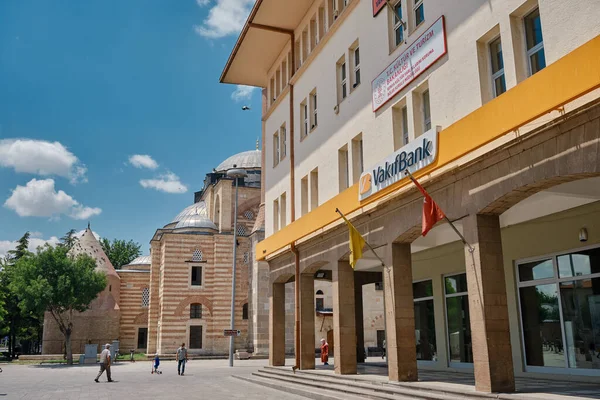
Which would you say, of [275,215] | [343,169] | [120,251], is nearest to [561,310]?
A: [343,169]

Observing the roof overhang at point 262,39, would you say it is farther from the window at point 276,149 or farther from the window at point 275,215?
the window at point 275,215

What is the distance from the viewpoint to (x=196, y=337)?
147 ft

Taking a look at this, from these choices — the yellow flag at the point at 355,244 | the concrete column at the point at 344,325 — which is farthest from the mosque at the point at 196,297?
the yellow flag at the point at 355,244

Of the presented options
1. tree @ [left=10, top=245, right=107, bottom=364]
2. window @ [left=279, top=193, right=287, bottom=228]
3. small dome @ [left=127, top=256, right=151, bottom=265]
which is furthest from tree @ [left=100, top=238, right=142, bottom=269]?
window @ [left=279, top=193, right=287, bottom=228]

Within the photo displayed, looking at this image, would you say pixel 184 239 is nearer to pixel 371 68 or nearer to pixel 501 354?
A: pixel 371 68

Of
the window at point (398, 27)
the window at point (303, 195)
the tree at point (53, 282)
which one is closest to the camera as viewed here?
the window at point (398, 27)

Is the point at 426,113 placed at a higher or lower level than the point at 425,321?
higher

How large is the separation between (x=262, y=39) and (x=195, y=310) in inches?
1098

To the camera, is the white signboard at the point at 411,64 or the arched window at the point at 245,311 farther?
the arched window at the point at 245,311

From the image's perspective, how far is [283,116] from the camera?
923 inches

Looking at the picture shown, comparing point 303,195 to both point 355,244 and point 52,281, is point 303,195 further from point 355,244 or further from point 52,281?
point 52,281

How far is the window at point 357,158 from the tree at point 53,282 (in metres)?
26.8

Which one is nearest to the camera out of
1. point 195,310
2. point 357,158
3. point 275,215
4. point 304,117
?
point 357,158

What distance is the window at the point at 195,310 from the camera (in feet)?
148
